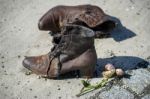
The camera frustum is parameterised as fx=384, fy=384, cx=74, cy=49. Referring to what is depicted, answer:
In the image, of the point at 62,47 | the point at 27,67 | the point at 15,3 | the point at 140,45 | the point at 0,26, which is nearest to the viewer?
the point at 62,47

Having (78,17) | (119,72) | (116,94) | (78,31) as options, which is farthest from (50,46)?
(116,94)

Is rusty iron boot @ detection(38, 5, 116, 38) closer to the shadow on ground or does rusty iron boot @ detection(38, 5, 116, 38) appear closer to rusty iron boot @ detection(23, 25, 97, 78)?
the shadow on ground

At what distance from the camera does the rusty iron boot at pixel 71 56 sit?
3765 mm

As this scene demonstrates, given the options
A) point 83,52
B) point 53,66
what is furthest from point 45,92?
point 83,52

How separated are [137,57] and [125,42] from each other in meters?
0.30

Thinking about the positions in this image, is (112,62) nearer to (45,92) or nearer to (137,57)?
(137,57)

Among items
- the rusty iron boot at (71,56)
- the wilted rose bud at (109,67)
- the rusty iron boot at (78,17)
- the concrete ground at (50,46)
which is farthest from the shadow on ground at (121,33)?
the rusty iron boot at (71,56)

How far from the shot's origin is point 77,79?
4.02m

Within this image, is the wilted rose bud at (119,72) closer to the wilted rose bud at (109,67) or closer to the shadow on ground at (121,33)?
the wilted rose bud at (109,67)

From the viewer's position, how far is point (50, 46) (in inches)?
176

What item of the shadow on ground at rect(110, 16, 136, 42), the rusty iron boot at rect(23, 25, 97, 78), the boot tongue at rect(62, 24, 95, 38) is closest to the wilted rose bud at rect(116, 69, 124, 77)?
the rusty iron boot at rect(23, 25, 97, 78)

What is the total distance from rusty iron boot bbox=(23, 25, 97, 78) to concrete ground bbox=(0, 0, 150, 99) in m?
0.14

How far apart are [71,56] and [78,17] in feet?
2.19

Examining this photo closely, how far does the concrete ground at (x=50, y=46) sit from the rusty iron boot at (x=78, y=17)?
0.43 feet
